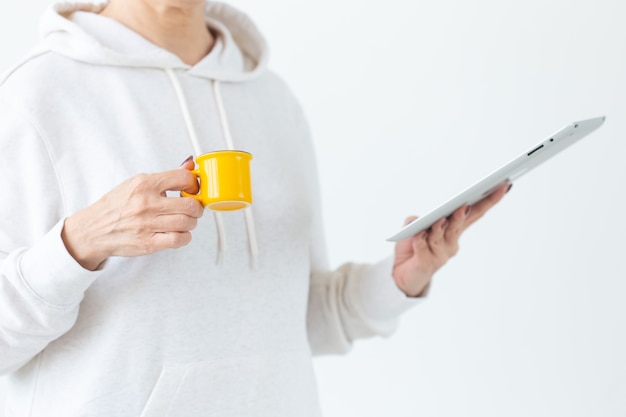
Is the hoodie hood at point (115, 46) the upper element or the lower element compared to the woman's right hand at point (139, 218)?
upper

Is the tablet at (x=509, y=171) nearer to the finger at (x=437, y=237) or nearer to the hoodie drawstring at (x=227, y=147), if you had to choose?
the finger at (x=437, y=237)

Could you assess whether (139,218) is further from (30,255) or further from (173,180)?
(30,255)

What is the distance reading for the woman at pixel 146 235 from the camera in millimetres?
1047

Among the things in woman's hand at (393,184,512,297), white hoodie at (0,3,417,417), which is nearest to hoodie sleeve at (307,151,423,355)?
woman's hand at (393,184,512,297)

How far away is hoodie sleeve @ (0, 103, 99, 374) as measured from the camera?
3.40 ft

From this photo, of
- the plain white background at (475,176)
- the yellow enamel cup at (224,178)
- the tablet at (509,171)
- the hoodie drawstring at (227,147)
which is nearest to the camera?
the yellow enamel cup at (224,178)

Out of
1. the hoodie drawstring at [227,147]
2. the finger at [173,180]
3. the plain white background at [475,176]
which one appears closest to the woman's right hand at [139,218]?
the finger at [173,180]

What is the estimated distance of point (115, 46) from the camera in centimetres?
126

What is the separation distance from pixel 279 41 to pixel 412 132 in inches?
16.6

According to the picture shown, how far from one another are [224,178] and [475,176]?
1091 mm

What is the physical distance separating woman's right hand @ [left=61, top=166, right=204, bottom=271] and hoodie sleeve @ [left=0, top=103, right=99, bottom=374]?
0.04 metres

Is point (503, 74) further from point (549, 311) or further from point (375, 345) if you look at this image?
point (375, 345)

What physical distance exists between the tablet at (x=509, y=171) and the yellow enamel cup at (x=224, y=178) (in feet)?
0.98

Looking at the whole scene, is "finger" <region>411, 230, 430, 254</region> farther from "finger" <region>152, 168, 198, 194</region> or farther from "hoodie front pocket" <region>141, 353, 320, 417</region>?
"finger" <region>152, 168, 198, 194</region>
